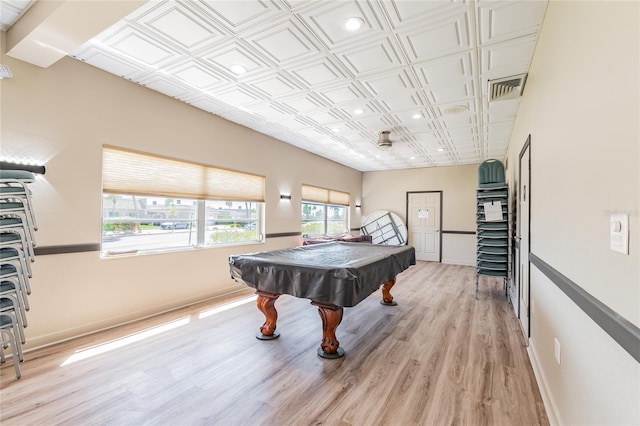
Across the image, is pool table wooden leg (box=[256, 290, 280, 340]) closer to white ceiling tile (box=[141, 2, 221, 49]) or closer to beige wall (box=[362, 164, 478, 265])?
white ceiling tile (box=[141, 2, 221, 49])

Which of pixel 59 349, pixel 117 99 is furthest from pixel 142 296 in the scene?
pixel 117 99

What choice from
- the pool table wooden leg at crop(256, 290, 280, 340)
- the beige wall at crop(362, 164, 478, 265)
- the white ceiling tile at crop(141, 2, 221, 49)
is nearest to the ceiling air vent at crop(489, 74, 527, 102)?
the white ceiling tile at crop(141, 2, 221, 49)

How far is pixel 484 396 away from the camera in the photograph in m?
2.06

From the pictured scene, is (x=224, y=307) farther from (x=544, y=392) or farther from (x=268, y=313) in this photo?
(x=544, y=392)

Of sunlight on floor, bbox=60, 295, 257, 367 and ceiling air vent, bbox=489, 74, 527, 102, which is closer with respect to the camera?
sunlight on floor, bbox=60, 295, 257, 367

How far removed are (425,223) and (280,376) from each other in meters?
6.89

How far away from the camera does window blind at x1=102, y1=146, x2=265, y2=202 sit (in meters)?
3.30

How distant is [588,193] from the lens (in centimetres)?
127

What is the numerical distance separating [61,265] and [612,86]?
161 inches

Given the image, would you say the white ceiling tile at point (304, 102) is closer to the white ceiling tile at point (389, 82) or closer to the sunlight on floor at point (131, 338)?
the white ceiling tile at point (389, 82)

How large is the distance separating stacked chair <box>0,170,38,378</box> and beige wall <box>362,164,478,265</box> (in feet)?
25.6

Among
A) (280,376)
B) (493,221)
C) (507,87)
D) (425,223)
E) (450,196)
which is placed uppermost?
(507,87)

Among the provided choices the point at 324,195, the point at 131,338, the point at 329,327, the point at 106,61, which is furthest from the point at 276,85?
the point at 324,195

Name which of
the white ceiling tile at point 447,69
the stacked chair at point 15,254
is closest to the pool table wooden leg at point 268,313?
the stacked chair at point 15,254
